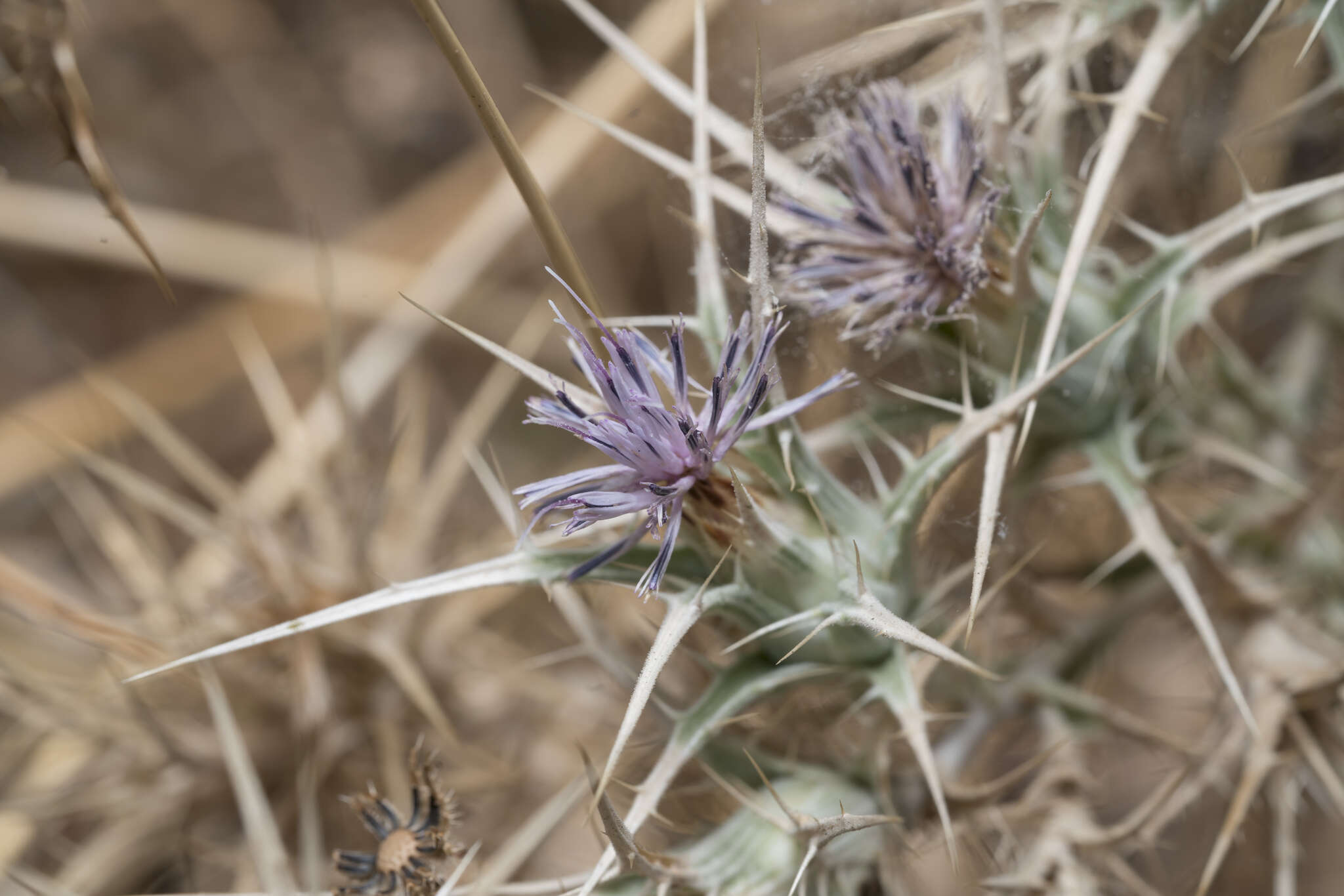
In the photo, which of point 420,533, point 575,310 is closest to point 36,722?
point 420,533

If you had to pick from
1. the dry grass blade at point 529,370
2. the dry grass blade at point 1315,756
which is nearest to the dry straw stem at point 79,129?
the dry grass blade at point 529,370

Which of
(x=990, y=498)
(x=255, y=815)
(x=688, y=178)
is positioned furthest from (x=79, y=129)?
(x=990, y=498)

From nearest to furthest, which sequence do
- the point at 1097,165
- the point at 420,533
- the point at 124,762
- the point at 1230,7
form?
the point at 1097,165 → the point at 1230,7 → the point at 124,762 → the point at 420,533

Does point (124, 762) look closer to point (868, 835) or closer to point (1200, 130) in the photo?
point (868, 835)

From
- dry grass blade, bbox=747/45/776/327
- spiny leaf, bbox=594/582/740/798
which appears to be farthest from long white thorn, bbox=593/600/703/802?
dry grass blade, bbox=747/45/776/327

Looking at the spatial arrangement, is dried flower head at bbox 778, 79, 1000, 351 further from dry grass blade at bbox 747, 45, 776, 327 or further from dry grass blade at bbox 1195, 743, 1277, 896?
dry grass blade at bbox 1195, 743, 1277, 896

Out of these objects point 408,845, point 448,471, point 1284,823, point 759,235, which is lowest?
point 1284,823

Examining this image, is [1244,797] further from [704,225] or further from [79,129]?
[79,129]
